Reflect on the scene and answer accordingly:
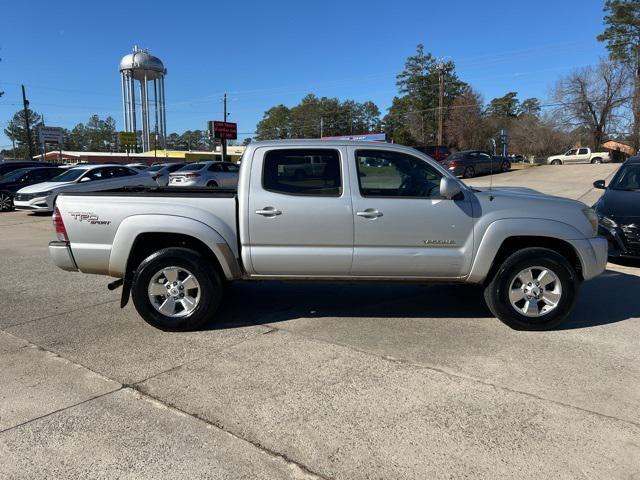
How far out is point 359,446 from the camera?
304 cm

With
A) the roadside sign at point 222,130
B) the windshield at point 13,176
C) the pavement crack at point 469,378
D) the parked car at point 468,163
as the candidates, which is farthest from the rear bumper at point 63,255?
the roadside sign at point 222,130

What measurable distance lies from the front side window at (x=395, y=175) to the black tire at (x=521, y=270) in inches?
40.8

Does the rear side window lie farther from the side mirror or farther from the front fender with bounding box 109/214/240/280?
the side mirror

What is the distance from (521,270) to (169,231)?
11.4 feet

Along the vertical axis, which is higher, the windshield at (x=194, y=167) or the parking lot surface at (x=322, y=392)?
the windshield at (x=194, y=167)

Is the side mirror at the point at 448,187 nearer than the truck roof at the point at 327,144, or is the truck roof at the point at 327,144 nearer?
the side mirror at the point at 448,187

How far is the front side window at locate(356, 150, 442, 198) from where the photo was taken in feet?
16.2

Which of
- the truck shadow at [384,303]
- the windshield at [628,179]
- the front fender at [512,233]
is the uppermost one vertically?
the windshield at [628,179]

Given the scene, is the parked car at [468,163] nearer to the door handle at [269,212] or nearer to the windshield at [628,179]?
the windshield at [628,179]

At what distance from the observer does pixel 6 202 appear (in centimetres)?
1827

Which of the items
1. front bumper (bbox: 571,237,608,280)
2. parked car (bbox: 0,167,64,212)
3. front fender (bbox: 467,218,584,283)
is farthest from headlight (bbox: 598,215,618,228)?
parked car (bbox: 0,167,64,212)

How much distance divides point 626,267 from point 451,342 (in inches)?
200

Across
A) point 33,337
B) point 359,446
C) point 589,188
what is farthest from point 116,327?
point 589,188

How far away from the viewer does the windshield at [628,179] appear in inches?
356
